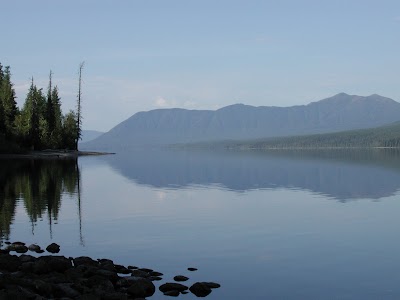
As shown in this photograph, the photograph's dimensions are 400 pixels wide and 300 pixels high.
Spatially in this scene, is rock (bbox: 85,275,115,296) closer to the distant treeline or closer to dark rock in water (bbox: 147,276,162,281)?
dark rock in water (bbox: 147,276,162,281)

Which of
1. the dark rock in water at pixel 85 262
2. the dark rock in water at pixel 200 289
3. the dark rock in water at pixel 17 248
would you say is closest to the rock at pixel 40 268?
the dark rock in water at pixel 85 262

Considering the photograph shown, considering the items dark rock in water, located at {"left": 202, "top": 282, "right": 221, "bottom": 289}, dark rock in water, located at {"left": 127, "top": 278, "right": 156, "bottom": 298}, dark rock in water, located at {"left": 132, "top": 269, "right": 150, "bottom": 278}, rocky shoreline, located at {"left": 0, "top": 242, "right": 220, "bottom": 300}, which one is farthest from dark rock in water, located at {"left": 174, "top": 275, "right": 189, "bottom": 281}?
dark rock in water, located at {"left": 127, "top": 278, "right": 156, "bottom": 298}

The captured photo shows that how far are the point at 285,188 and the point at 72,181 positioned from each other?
26838mm

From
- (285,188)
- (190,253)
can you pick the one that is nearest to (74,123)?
(285,188)

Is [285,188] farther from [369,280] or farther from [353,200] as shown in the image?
[369,280]

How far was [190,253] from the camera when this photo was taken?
88.7 ft

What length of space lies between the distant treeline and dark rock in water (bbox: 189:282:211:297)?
100819 millimetres

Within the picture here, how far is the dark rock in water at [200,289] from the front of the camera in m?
20.3

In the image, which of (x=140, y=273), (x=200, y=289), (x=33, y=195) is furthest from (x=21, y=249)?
(x=33, y=195)

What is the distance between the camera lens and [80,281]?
20.2 m

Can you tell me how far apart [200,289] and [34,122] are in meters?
114

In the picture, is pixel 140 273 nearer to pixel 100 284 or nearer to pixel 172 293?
pixel 172 293

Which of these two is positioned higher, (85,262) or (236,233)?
(85,262)

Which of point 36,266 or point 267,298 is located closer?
point 267,298
